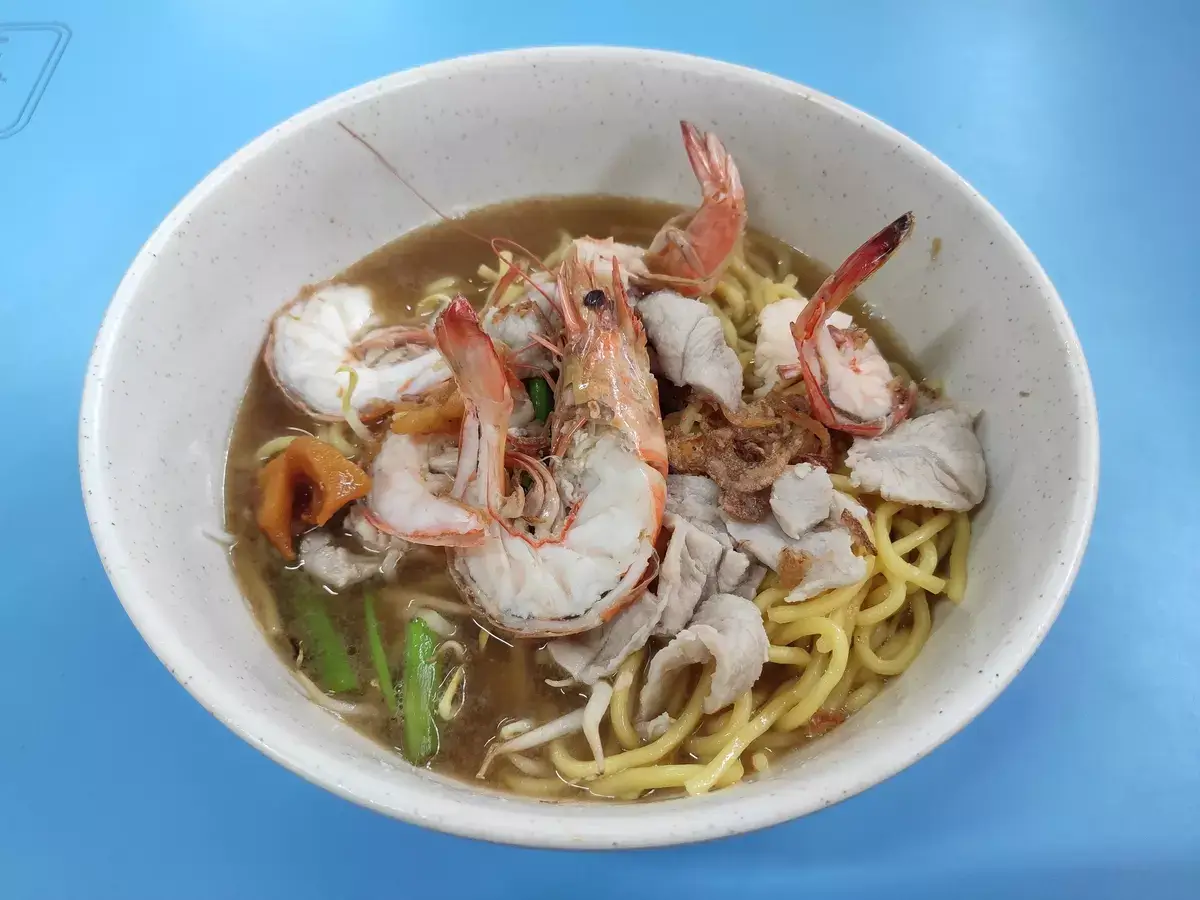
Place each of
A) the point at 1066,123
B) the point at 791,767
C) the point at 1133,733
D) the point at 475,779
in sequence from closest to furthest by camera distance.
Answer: the point at 791,767 → the point at 475,779 → the point at 1133,733 → the point at 1066,123

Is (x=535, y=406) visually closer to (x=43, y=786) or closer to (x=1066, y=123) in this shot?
(x=43, y=786)

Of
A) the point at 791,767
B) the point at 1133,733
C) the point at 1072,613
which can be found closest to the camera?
the point at 791,767

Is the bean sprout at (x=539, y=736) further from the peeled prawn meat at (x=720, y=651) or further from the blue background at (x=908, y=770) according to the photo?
the blue background at (x=908, y=770)

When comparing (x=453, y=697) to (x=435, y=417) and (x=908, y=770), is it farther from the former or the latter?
(x=908, y=770)

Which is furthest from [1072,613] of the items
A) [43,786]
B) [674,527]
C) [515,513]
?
[43,786]

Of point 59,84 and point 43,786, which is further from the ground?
point 59,84

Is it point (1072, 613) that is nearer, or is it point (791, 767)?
point (791, 767)

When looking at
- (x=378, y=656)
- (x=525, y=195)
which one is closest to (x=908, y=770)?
(x=378, y=656)
